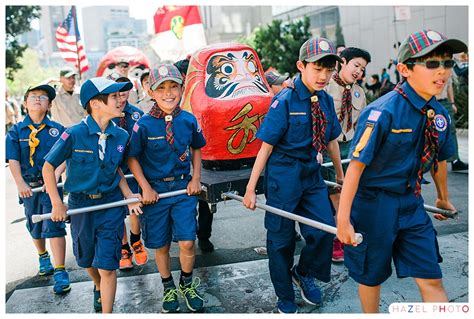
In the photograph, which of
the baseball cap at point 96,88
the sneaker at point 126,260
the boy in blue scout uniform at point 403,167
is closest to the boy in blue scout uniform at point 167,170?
the baseball cap at point 96,88

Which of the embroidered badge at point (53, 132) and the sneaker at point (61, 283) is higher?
the embroidered badge at point (53, 132)

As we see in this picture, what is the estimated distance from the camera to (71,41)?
35.3ft

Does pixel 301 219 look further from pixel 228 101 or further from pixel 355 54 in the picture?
pixel 355 54

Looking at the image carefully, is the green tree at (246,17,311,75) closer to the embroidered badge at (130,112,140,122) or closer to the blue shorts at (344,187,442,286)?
the embroidered badge at (130,112,140,122)

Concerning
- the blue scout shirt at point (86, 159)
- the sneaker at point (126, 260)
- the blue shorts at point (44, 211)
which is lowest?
the sneaker at point (126, 260)

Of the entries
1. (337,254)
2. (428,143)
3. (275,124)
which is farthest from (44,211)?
(428,143)

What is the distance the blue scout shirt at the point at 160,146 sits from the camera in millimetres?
3566

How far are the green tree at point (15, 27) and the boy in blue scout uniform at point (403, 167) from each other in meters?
22.0

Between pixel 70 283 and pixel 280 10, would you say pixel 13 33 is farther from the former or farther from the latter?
pixel 70 283

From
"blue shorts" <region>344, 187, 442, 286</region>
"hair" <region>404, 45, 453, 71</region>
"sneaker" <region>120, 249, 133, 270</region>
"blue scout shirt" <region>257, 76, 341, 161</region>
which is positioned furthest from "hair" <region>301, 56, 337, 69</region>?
"sneaker" <region>120, 249, 133, 270</region>

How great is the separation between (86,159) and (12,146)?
1.12 metres

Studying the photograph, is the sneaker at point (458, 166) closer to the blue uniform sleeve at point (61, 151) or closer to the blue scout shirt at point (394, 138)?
the blue scout shirt at point (394, 138)

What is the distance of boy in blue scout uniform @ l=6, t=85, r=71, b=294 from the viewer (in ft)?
13.6

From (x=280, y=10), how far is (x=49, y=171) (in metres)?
32.3
